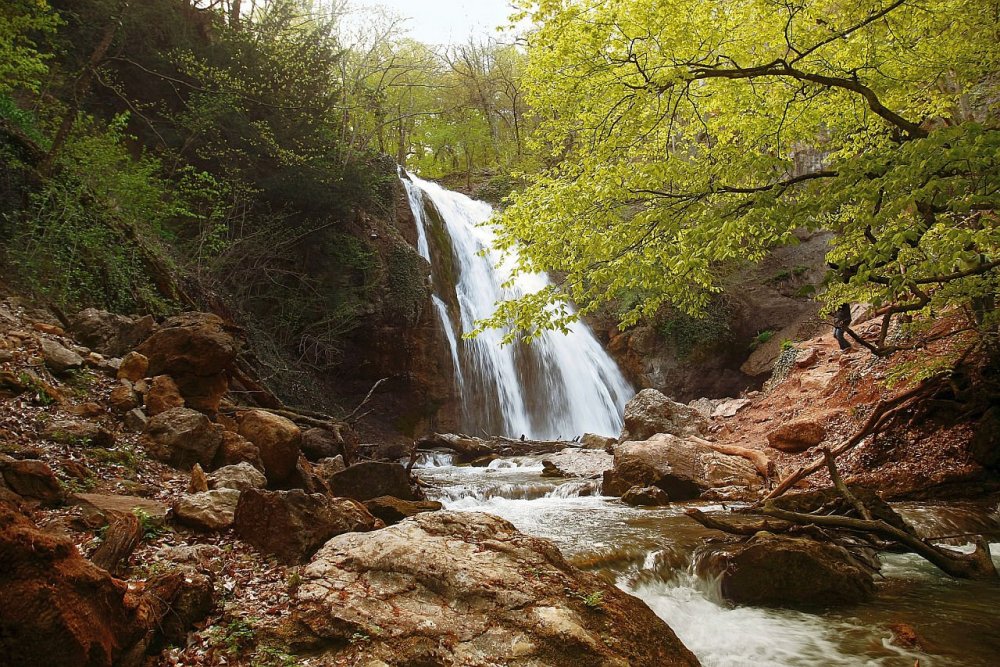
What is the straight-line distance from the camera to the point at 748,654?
388cm

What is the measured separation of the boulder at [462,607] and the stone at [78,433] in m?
2.68

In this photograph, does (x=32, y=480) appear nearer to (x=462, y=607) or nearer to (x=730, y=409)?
(x=462, y=607)

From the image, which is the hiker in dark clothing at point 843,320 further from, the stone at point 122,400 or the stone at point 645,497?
the stone at point 122,400

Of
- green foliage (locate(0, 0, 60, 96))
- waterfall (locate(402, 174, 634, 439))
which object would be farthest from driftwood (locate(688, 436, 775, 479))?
green foliage (locate(0, 0, 60, 96))

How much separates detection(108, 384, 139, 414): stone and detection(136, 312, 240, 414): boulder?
61cm

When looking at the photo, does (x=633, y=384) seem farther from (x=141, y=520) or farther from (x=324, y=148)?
(x=141, y=520)

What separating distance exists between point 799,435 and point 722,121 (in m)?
6.54

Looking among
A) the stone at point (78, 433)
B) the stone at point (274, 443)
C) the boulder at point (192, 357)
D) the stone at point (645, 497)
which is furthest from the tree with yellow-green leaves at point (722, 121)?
the stone at point (78, 433)

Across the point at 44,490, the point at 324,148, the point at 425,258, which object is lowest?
the point at 44,490

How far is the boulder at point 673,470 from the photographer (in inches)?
338

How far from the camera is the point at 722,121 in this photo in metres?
6.29

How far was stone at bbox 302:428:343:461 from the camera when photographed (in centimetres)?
805

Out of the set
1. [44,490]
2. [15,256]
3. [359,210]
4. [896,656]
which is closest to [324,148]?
[359,210]

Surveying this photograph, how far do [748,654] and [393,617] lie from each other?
2807mm
